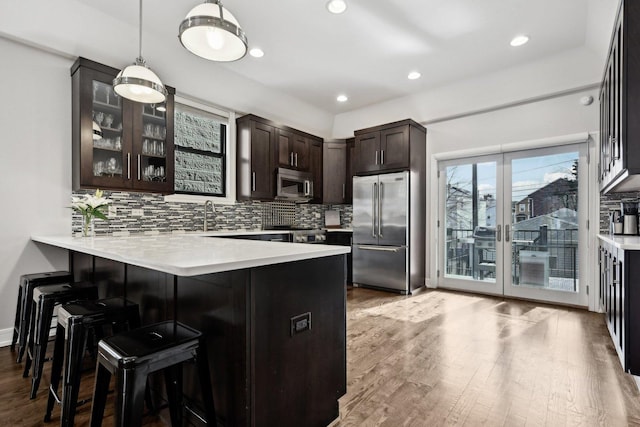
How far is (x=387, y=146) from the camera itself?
4.88 metres

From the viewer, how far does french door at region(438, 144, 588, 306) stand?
397cm

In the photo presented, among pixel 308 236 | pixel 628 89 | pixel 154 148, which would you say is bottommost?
pixel 308 236

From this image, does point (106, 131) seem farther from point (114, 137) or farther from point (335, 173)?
point (335, 173)

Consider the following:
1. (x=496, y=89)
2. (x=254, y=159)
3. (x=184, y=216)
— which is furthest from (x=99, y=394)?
(x=496, y=89)

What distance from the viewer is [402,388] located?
2051 mm

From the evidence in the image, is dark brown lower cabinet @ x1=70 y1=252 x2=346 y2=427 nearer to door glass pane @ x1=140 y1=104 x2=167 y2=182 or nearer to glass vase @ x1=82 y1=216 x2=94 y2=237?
glass vase @ x1=82 y1=216 x2=94 y2=237

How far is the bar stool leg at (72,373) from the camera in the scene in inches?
57.4

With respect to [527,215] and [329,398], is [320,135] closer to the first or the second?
[527,215]

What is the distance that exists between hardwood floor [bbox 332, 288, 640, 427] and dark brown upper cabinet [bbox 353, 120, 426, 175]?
7.30ft

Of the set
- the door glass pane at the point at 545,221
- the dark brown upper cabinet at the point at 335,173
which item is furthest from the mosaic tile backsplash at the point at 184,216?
the door glass pane at the point at 545,221

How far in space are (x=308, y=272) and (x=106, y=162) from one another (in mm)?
2708

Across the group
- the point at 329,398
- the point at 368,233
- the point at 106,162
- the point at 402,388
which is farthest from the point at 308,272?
the point at 368,233

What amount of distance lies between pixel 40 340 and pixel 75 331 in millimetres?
647

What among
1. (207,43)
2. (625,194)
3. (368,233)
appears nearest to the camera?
(207,43)
